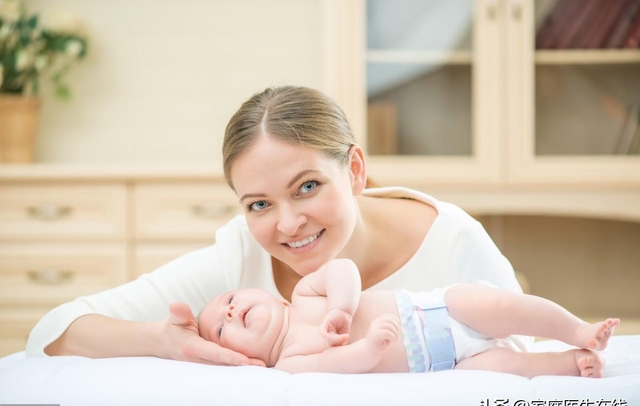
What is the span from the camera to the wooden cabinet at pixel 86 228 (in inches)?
102

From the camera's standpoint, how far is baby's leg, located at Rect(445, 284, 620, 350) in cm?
107

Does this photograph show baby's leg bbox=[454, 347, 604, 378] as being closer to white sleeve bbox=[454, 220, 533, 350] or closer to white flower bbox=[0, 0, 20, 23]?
white sleeve bbox=[454, 220, 533, 350]

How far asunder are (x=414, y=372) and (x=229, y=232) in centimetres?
57

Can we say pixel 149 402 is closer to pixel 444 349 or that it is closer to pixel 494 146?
pixel 444 349

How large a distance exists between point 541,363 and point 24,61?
2336 mm

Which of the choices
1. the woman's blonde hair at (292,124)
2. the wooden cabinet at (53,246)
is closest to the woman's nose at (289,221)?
the woman's blonde hair at (292,124)

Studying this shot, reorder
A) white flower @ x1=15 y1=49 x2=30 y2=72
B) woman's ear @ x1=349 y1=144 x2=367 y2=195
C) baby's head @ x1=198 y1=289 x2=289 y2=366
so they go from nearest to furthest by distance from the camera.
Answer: baby's head @ x1=198 y1=289 x2=289 y2=366 → woman's ear @ x1=349 y1=144 x2=367 y2=195 → white flower @ x1=15 y1=49 x2=30 y2=72

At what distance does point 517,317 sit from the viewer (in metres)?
1.08

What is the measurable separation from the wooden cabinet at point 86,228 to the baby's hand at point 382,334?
1604mm

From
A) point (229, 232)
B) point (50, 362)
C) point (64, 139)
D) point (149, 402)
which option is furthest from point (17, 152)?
point (149, 402)

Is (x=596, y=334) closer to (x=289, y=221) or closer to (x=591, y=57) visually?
(x=289, y=221)

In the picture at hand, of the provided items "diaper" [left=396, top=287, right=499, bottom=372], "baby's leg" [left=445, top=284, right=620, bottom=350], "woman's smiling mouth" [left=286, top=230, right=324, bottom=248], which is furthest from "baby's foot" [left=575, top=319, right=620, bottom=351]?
"woman's smiling mouth" [left=286, top=230, right=324, bottom=248]

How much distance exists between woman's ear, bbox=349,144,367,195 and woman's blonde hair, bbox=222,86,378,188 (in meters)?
0.01

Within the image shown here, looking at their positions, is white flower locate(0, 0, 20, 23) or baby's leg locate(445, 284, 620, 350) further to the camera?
white flower locate(0, 0, 20, 23)
